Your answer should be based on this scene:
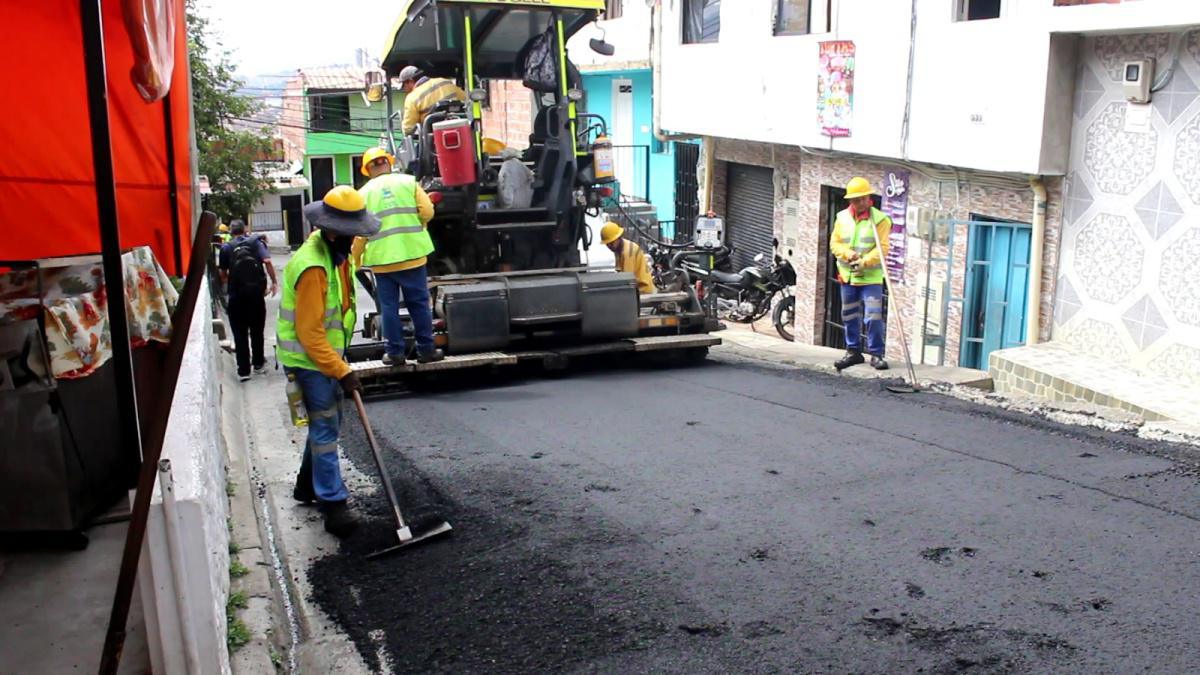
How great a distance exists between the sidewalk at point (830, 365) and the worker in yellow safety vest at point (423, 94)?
3346 millimetres

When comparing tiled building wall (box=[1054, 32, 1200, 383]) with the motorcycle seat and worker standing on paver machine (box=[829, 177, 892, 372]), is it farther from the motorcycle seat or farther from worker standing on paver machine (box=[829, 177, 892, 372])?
the motorcycle seat

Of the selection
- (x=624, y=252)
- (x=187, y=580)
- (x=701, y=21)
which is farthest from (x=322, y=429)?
(x=701, y=21)

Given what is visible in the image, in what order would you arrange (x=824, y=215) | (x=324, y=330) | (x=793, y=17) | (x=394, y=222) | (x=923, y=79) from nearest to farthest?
(x=324, y=330)
(x=394, y=222)
(x=923, y=79)
(x=824, y=215)
(x=793, y=17)

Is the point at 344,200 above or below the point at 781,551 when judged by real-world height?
above

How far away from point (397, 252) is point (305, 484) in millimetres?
2170

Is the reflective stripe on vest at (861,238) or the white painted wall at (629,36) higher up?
the white painted wall at (629,36)

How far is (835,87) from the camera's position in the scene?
12.5 meters

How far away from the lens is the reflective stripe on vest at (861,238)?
28.9 ft

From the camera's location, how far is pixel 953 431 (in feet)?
21.1

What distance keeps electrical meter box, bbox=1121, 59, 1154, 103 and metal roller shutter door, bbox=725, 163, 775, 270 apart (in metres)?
6.65

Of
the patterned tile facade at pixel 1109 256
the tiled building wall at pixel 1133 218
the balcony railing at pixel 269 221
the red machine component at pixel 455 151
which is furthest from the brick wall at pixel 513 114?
the balcony railing at pixel 269 221

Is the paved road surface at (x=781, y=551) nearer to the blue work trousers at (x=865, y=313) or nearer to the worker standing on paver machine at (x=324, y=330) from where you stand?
the worker standing on paver machine at (x=324, y=330)

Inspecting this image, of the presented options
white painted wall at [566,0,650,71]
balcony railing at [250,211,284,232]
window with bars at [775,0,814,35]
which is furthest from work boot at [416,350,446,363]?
balcony railing at [250,211,284,232]

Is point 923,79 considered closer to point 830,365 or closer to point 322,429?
point 830,365
